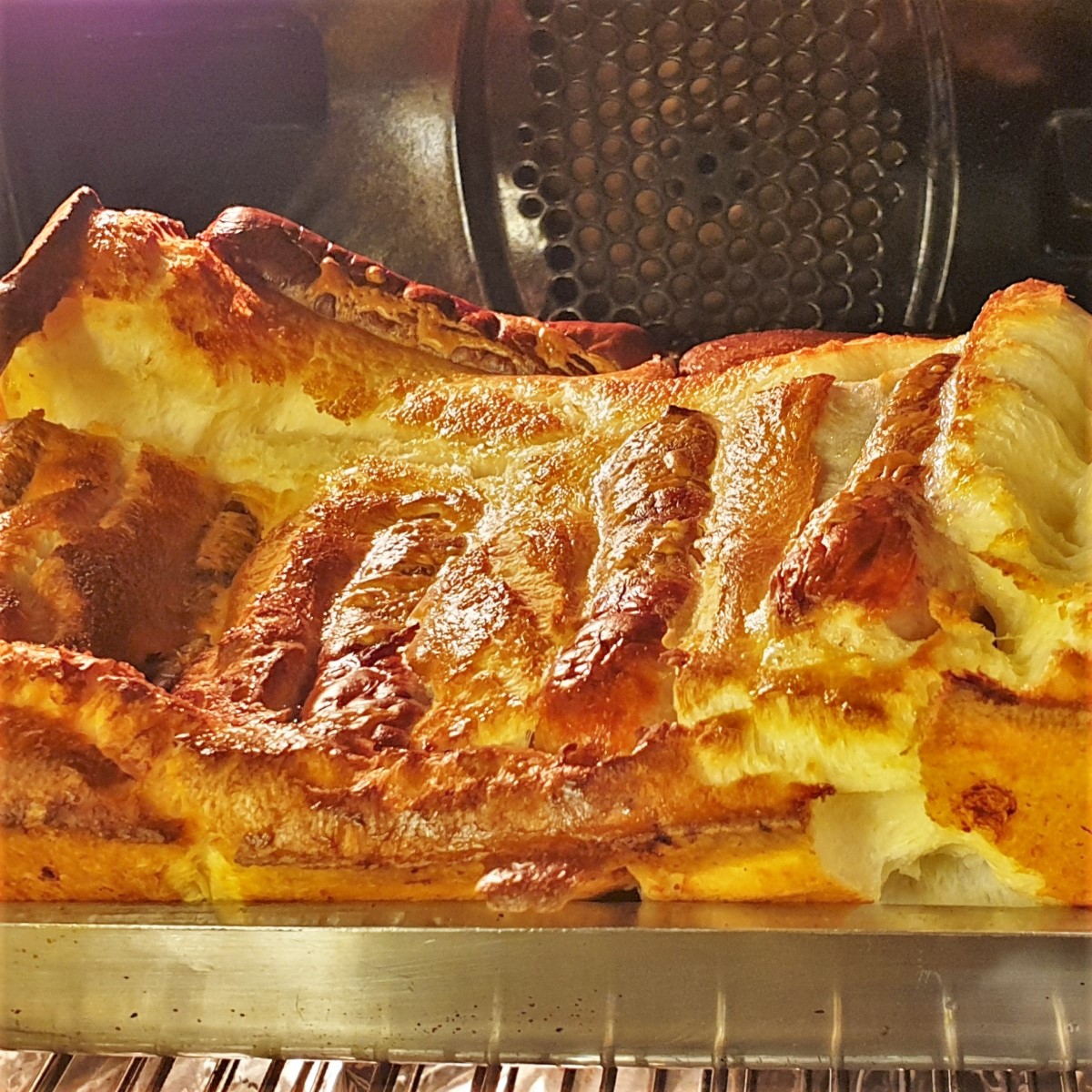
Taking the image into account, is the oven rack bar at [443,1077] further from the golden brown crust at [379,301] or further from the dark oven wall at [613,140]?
the dark oven wall at [613,140]

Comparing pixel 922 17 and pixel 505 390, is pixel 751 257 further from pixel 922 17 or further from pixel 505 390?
pixel 505 390

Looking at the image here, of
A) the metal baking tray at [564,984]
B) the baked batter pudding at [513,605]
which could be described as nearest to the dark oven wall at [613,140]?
the baked batter pudding at [513,605]

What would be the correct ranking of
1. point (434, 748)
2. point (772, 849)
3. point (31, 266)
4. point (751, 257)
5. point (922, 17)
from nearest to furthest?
point (772, 849) → point (434, 748) → point (31, 266) → point (922, 17) → point (751, 257)

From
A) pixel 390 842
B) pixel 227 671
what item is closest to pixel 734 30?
pixel 227 671

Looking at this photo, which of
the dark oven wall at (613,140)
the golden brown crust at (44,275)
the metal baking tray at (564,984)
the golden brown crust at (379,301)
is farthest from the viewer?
the dark oven wall at (613,140)

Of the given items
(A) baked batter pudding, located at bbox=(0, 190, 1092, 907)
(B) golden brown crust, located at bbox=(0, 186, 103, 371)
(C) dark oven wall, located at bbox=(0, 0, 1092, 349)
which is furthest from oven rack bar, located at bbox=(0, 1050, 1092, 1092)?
(C) dark oven wall, located at bbox=(0, 0, 1092, 349)

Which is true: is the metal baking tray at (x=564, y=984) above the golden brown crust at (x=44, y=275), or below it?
below

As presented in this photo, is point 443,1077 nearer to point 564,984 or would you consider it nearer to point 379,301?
point 564,984

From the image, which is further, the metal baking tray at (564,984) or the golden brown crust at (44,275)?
the golden brown crust at (44,275)
